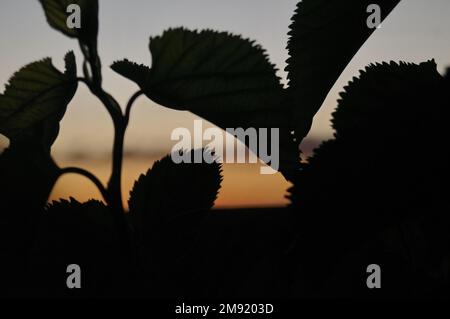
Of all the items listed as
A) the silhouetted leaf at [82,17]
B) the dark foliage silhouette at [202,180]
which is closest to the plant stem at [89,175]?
the dark foliage silhouette at [202,180]

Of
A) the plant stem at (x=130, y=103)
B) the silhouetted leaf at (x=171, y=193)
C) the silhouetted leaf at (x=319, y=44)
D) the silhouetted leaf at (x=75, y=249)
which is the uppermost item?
the silhouetted leaf at (x=319, y=44)

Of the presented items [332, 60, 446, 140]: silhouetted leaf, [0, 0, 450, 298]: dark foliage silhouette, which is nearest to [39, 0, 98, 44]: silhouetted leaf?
[0, 0, 450, 298]: dark foliage silhouette

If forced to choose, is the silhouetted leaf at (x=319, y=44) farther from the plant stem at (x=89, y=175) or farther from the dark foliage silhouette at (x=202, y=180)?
the plant stem at (x=89, y=175)

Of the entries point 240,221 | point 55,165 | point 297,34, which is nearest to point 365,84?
point 297,34

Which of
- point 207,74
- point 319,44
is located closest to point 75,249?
point 207,74

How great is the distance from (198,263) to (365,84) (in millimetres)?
246

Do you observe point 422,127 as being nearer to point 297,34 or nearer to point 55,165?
point 297,34

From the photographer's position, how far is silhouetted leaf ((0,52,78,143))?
620 mm

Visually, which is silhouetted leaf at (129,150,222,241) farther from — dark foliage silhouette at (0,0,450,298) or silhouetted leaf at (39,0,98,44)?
silhouetted leaf at (39,0,98,44)

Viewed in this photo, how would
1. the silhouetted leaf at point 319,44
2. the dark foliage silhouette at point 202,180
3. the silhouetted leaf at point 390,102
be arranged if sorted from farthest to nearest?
the silhouetted leaf at point 319,44, the dark foliage silhouette at point 202,180, the silhouetted leaf at point 390,102

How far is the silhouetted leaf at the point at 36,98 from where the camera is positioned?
620mm

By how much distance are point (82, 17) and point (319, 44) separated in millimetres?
245

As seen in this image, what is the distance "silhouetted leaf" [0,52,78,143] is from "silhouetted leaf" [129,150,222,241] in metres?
0.12

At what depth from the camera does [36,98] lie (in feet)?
2.11
